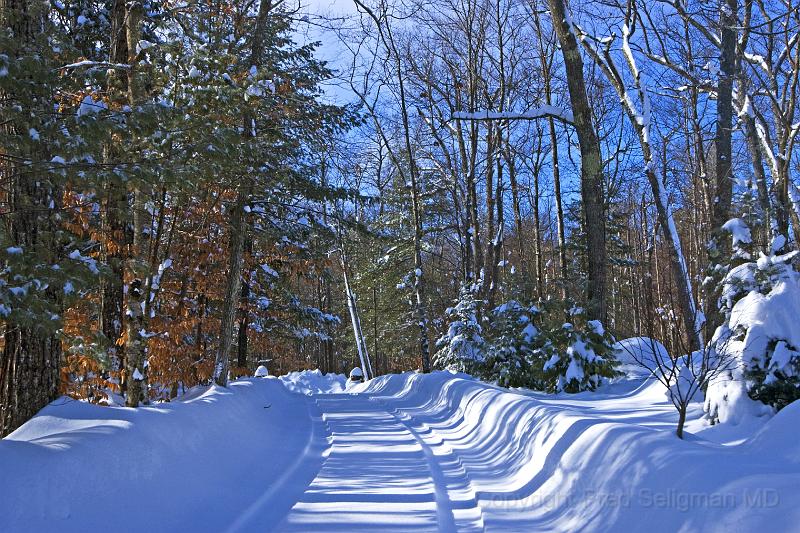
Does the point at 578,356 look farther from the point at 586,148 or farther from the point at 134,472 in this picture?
the point at 134,472

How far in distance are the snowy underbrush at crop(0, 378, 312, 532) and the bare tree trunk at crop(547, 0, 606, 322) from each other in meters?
7.50

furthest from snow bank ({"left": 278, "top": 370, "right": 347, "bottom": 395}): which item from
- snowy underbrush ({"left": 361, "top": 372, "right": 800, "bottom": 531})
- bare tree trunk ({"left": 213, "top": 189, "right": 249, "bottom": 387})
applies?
snowy underbrush ({"left": 361, "top": 372, "right": 800, "bottom": 531})

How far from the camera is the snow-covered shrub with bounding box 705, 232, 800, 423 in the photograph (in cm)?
631

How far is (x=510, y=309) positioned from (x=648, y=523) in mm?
11496

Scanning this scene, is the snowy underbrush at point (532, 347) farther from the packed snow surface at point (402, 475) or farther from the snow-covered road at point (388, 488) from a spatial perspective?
the snow-covered road at point (388, 488)

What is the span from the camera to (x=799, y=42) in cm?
1198

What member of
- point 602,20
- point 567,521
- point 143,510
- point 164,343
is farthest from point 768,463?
point 602,20

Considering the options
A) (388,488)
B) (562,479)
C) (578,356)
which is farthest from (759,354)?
(578,356)

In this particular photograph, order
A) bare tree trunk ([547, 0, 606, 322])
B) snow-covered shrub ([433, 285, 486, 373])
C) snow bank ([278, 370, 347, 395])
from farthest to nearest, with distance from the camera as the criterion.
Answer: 1. snow bank ([278, 370, 347, 395])
2. snow-covered shrub ([433, 285, 486, 373])
3. bare tree trunk ([547, 0, 606, 322])

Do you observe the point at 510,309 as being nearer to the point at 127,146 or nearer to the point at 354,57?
the point at 127,146

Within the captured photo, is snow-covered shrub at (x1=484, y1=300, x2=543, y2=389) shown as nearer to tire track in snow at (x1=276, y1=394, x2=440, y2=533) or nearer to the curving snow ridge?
the curving snow ridge

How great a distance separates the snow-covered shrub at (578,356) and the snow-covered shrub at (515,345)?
1308mm

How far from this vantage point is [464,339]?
19.0 m

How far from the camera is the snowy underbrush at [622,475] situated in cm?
324
